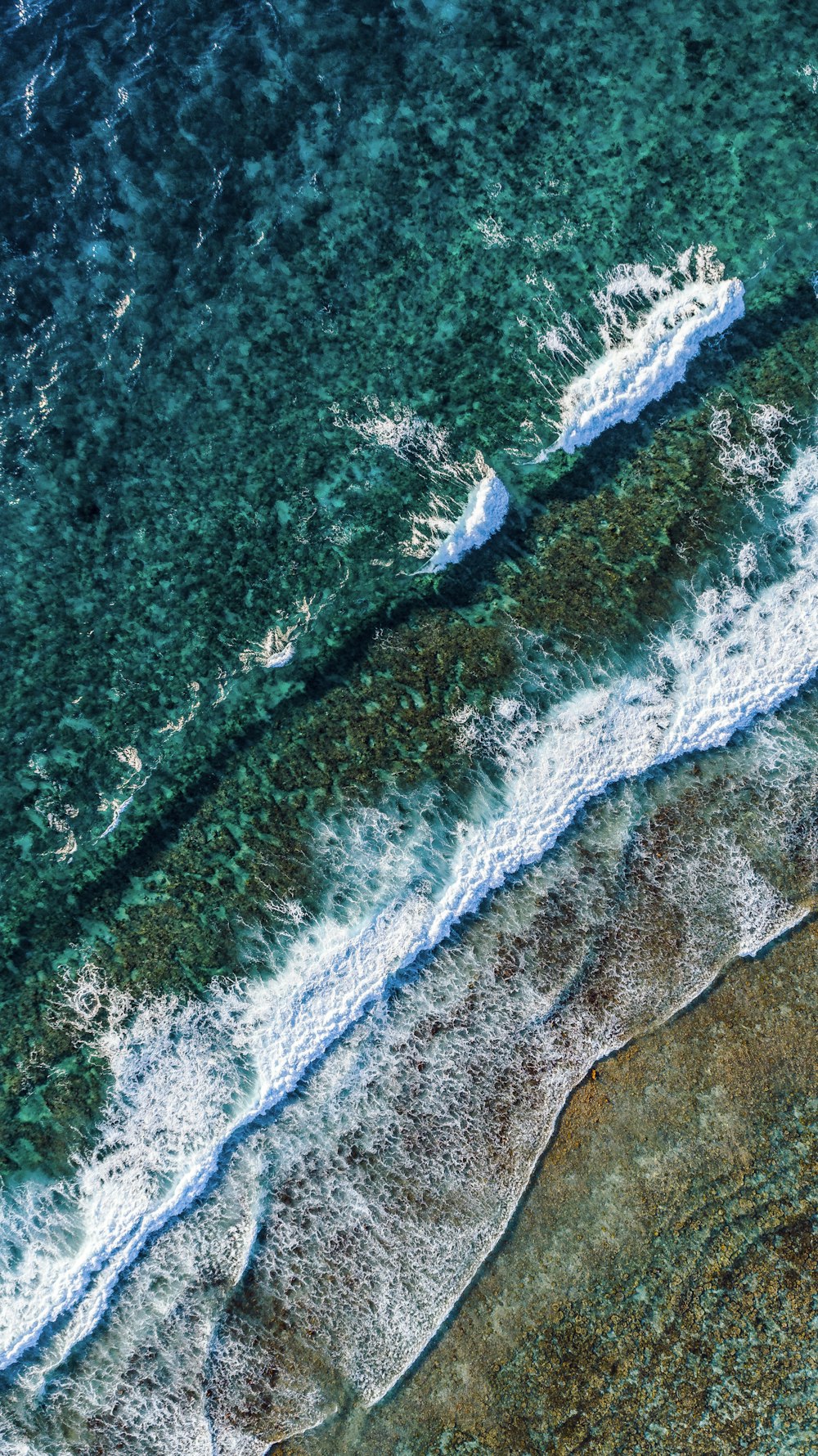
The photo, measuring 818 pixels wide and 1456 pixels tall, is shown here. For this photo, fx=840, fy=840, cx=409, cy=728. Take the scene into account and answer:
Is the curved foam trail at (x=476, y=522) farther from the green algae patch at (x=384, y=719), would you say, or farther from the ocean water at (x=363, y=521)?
the green algae patch at (x=384, y=719)

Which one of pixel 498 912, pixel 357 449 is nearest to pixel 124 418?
pixel 357 449

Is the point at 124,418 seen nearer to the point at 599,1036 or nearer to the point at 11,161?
the point at 11,161

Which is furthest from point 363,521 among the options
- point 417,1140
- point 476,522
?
point 417,1140

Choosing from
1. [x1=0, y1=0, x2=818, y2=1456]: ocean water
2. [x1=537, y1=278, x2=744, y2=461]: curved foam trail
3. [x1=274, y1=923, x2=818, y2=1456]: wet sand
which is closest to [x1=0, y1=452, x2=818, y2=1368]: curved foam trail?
[x1=0, y1=0, x2=818, y2=1456]: ocean water

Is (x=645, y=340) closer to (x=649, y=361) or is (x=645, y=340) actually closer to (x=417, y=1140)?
(x=649, y=361)

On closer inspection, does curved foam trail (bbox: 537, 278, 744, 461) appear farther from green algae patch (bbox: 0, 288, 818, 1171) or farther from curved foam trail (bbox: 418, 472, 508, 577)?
curved foam trail (bbox: 418, 472, 508, 577)
